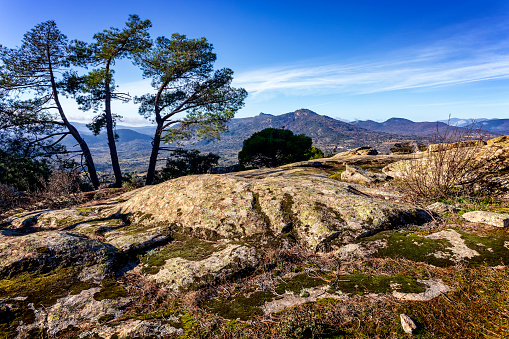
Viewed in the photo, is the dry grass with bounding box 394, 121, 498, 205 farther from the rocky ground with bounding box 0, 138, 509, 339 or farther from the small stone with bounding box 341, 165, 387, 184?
the small stone with bounding box 341, 165, 387, 184

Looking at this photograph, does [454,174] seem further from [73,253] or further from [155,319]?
[73,253]

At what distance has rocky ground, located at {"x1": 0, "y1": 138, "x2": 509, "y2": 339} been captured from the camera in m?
2.97

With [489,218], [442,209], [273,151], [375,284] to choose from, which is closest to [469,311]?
[375,284]

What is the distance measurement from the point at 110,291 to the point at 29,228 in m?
6.49

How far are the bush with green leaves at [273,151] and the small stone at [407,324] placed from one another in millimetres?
34083

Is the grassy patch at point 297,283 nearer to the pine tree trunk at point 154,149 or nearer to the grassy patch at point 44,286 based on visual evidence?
the grassy patch at point 44,286

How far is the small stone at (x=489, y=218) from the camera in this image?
5.18 metres

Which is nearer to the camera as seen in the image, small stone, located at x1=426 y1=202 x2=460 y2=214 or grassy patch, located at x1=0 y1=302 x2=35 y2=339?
grassy patch, located at x1=0 y1=302 x2=35 y2=339

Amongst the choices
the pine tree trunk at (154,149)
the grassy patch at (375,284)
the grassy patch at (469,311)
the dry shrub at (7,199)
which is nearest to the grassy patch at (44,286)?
the grassy patch at (375,284)

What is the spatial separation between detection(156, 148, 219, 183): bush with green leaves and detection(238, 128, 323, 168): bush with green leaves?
10.5 meters

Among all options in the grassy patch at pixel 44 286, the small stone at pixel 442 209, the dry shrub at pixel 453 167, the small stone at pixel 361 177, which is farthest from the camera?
the small stone at pixel 361 177

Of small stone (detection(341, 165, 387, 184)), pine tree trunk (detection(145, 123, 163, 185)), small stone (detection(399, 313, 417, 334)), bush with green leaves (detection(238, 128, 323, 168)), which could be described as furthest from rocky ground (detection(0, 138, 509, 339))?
bush with green leaves (detection(238, 128, 323, 168))

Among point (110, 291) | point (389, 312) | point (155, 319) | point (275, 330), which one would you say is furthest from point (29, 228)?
point (389, 312)

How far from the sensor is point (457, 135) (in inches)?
317
